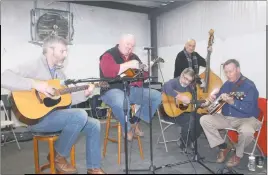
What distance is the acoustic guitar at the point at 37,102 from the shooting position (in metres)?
1.63

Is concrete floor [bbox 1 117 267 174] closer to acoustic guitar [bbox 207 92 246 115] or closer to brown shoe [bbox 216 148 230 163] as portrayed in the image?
brown shoe [bbox 216 148 230 163]

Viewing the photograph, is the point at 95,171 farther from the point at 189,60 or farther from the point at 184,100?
the point at 189,60

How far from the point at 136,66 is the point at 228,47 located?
65.9 inches

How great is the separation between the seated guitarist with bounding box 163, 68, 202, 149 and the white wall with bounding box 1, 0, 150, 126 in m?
0.72

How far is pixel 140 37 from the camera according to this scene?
3.36 meters

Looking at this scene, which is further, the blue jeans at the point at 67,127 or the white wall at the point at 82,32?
the white wall at the point at 82,32

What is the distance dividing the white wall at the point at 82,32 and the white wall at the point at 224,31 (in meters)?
0.44

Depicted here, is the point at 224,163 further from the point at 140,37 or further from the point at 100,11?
the point at 100,11

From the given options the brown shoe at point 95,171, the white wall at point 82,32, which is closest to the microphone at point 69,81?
the brown shoe at point 95,171

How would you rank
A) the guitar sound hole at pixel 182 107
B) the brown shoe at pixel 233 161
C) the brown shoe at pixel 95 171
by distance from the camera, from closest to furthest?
the brown shoe at pixel 95 171 < the brown shoe at pixel 233 161 < the guitar sound hole at pixel 182 107

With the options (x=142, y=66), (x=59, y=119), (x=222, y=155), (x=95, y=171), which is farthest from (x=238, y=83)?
(x=59, y=119)

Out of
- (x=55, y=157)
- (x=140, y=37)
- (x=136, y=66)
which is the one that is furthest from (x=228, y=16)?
(x=55, y=157)

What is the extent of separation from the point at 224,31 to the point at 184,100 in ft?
3.94

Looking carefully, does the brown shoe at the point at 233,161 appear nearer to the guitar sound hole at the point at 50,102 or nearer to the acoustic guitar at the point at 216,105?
the acoustic guitar at the point at 216,105
